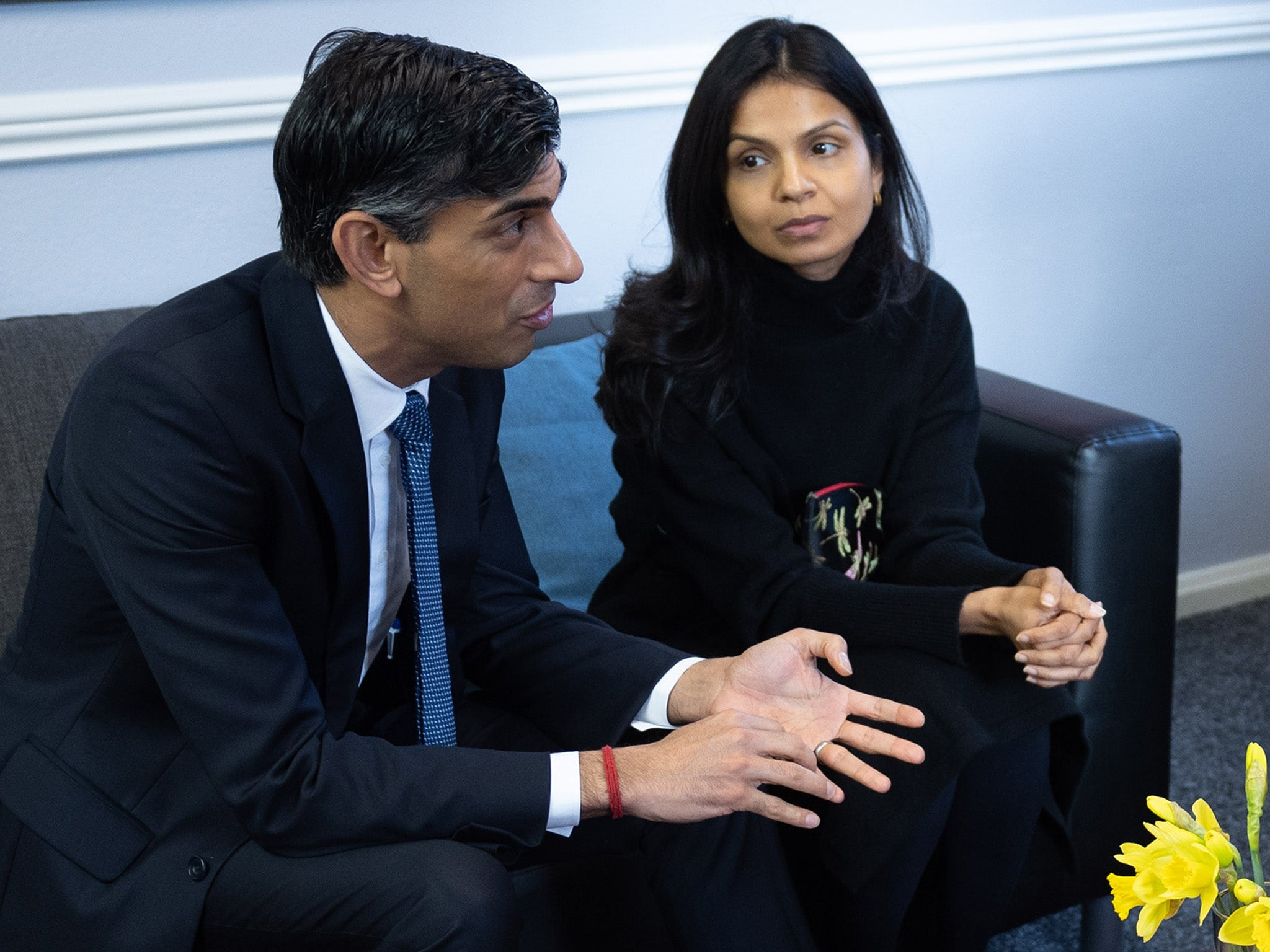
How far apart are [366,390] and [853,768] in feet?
1.87

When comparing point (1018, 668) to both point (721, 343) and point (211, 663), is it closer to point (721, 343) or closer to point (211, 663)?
point (721, 343)

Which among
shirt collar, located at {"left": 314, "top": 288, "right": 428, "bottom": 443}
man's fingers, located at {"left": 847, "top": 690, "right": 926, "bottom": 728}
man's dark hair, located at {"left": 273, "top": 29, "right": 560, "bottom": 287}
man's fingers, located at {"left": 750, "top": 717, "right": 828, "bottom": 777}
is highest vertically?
man's dark hair, located at {"left": 273, "top": 29, "right": 560, "bottom": 287}

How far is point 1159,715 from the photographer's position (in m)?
1.64

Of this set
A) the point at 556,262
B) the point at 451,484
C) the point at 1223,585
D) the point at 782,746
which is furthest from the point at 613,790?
the point at 1223,585

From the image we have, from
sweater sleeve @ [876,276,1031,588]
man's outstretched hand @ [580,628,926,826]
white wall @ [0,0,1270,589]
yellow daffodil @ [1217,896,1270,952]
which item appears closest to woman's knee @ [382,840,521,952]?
man's outstretched hand @ [580,628,926,826]

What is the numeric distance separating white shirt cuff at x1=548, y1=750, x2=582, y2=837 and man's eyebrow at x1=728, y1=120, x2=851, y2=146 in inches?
32.1

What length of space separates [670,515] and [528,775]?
1.79ft

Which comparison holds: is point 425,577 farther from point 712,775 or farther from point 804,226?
Answer: point 804,226

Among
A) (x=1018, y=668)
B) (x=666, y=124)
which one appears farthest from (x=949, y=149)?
(x=1018, y=668)

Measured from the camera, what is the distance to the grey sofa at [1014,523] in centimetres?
140

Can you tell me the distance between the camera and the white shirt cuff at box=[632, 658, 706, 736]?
133cm

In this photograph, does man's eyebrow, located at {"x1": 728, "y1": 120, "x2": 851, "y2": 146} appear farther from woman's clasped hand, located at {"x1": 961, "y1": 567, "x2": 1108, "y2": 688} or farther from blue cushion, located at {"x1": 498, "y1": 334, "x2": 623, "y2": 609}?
woman's clasped hand, located at {"x1": 961, "y1": 567, "x2": 1108, "y2": 688}

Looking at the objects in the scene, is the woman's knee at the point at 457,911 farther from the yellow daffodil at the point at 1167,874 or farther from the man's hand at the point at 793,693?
the yellow daffodil at the point at 1167,874

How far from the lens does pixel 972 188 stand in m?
2.33
